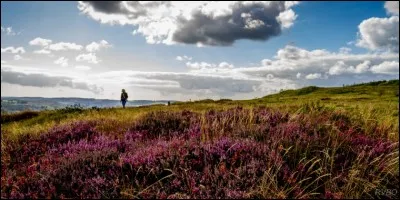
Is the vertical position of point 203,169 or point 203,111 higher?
point 203,111

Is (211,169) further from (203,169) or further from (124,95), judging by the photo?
(124,95)

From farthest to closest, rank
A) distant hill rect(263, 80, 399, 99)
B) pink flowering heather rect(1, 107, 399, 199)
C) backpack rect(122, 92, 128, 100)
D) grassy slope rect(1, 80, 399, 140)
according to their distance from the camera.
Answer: distant hill rect(263, 80, 399, 99) < backpack rect(122, 92, 128, 100) < grassy slope rect(1, 80, 399, 140) < pink flowering heather rect(1, 107, 399, 199)

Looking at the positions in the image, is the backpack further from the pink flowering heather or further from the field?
the pink flowering heather

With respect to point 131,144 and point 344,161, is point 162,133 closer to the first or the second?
point 131,144

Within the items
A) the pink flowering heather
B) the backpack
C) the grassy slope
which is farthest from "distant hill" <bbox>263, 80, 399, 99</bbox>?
the pink flowering heather

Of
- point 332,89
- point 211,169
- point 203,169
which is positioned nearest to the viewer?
point 211,169

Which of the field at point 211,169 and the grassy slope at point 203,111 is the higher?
the grassy slope at point 203,111

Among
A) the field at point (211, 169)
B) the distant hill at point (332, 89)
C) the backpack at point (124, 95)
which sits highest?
the distant hill at point (332, 89)

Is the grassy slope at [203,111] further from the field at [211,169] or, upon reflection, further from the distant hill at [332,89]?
the distant hill at [332,89]

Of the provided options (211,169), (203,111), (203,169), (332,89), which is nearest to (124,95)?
(203,111)

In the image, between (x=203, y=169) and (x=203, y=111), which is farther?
(x=203, y=111)

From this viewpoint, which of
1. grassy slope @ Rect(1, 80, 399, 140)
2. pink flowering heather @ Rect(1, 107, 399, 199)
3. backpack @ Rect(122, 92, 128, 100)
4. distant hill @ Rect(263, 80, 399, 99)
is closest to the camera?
pink flowering heather @ Rect(1, 107, 399, 199)

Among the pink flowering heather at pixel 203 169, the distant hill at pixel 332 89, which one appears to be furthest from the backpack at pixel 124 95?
the pink flowering heather at pixel 203 169

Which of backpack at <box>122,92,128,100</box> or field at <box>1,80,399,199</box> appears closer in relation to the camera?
field at <box>1,80,399,199</box>
